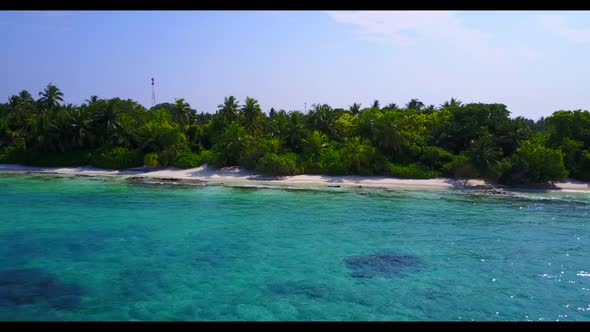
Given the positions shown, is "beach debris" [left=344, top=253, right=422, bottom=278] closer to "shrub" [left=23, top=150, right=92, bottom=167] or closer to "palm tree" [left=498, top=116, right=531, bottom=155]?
"palm tree" [left=498, top=116, right=531, bottom=155]

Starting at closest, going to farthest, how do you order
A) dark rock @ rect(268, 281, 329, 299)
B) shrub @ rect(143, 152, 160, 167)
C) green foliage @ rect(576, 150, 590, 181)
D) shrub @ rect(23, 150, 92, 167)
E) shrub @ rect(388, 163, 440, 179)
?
dark rock @ rect(268, 281, 329, 299) < green foliage @ rect(576, 150, 590, 181) < shrub @ rect(388, 163, 440, 179) < shrub @ rect(143, 152, 160, 167) < shrub @ rect(23, 150, 92, 167)

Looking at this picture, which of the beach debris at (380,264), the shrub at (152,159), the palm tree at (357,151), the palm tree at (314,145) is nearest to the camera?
the beach debris at (380,264)

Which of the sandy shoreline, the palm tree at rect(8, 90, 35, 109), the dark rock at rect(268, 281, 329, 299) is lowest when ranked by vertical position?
the dark rock at rect(268, 281, 329, 299)

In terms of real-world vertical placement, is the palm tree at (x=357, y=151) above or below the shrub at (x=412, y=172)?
above

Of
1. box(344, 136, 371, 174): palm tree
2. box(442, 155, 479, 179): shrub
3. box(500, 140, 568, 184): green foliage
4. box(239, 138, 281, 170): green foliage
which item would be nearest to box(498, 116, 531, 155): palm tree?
box(500, 140, 568, 184): green foliage

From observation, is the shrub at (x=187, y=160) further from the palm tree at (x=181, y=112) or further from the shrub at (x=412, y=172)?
the shrub at (x=412, y=172)

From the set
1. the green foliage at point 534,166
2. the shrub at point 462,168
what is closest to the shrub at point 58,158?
the shrub at point 462,168

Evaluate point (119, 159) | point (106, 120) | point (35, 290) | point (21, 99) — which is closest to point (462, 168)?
point (119, 159)

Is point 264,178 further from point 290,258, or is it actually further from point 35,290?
point 35,290
